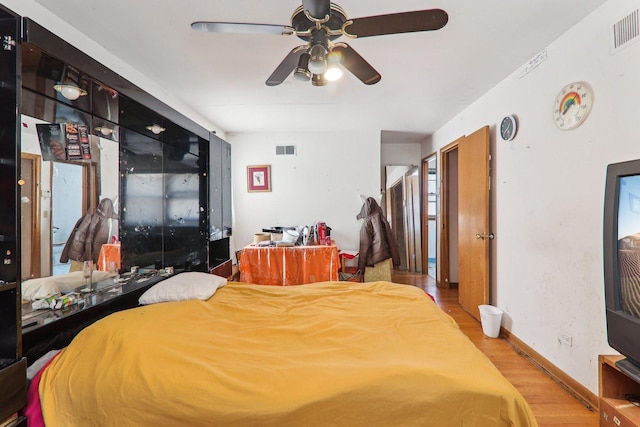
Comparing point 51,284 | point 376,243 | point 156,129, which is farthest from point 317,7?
point 376,243

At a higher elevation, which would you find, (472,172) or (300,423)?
(472,172)

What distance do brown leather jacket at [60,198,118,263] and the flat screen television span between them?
2935 millimetres

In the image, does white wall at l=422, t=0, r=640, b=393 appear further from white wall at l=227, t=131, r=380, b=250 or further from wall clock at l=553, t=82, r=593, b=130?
white wall at l=227, t=131, r=380, b=250

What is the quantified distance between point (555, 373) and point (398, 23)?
2550 millimetres

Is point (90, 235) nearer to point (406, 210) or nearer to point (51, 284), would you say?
point (51, 284)

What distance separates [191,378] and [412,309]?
1176 millimetres

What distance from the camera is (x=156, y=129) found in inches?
93.4

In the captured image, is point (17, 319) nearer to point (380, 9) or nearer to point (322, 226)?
point (380, 9)

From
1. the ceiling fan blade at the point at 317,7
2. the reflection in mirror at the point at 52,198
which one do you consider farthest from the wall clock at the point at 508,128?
the reflection in mirror at the point at 52,198

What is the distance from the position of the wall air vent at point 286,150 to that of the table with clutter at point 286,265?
157 cm

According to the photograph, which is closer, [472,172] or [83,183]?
[83,183]

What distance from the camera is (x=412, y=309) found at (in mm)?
1597

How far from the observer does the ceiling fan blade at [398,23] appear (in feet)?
4.02

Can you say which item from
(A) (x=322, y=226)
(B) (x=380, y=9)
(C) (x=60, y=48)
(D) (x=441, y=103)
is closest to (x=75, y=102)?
(C) (x=60, y=48)
